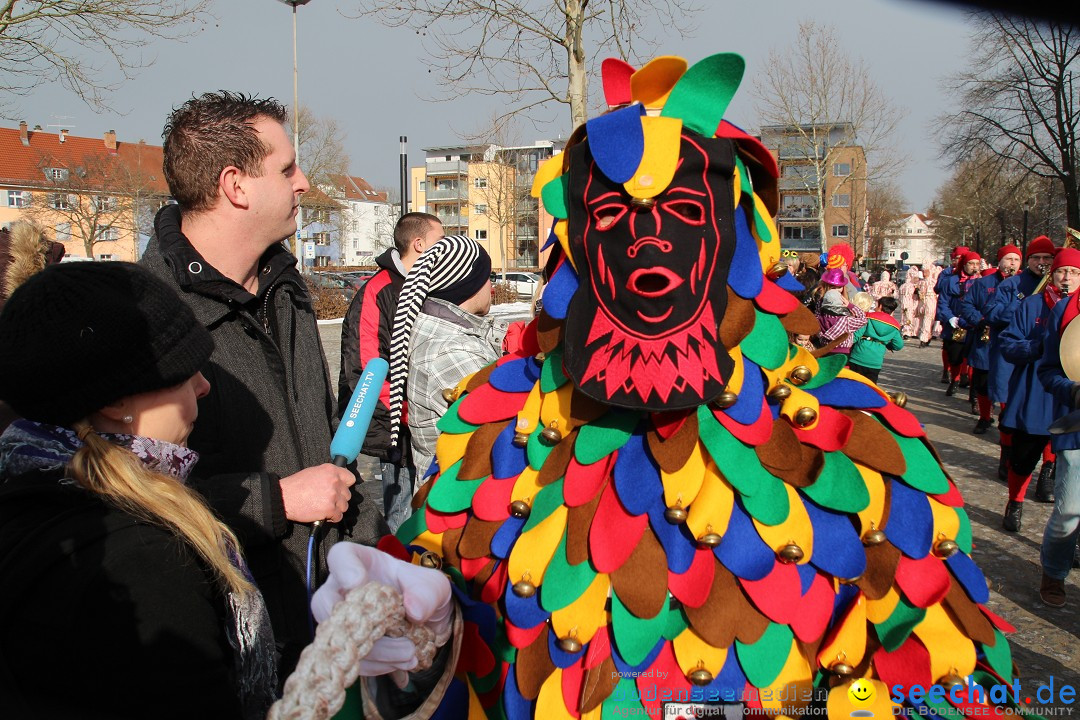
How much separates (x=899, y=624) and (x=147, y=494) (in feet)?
4.72

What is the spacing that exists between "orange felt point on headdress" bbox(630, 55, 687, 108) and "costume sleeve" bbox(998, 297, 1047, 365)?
4643 millimetres

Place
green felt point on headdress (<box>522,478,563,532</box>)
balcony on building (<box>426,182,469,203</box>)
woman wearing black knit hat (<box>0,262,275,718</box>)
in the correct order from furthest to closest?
1. balcony on building (<box>426,182,469,203</box>)
2. green felt point on headdress (<box>522,478,563,532</box>)
3. woman wearing black knit hat (<box>0,262,275,718</box>)

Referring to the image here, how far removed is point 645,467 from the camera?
164cm

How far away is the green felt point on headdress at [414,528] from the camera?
1846mm

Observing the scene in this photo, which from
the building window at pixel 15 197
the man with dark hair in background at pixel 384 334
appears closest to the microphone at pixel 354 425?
the man with dark hair in background at pixel 384 334

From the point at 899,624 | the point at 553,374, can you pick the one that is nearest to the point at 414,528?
the point at 553,374

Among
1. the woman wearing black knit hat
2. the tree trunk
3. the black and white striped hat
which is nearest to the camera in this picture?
the woman wearing black knit hat

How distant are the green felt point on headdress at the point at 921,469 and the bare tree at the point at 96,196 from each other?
36.3 meters

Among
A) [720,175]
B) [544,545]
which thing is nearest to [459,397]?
[544,545]

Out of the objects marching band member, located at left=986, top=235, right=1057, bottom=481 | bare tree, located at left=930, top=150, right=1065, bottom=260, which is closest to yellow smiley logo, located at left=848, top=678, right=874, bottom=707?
marching band member, located at left=986, top=235, right=1057, bottom=481

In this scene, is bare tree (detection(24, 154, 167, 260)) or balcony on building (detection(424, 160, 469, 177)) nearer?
bare tree (detection(24, 154, 167, 260))

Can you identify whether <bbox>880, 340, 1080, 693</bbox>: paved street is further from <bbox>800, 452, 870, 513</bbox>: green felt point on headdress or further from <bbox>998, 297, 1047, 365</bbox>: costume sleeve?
<bbox>800, 452, 870, 513</bbox>: green felt point on headdress

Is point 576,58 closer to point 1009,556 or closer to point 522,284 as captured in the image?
point 1009,556

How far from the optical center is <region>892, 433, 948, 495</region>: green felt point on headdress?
1.60m
